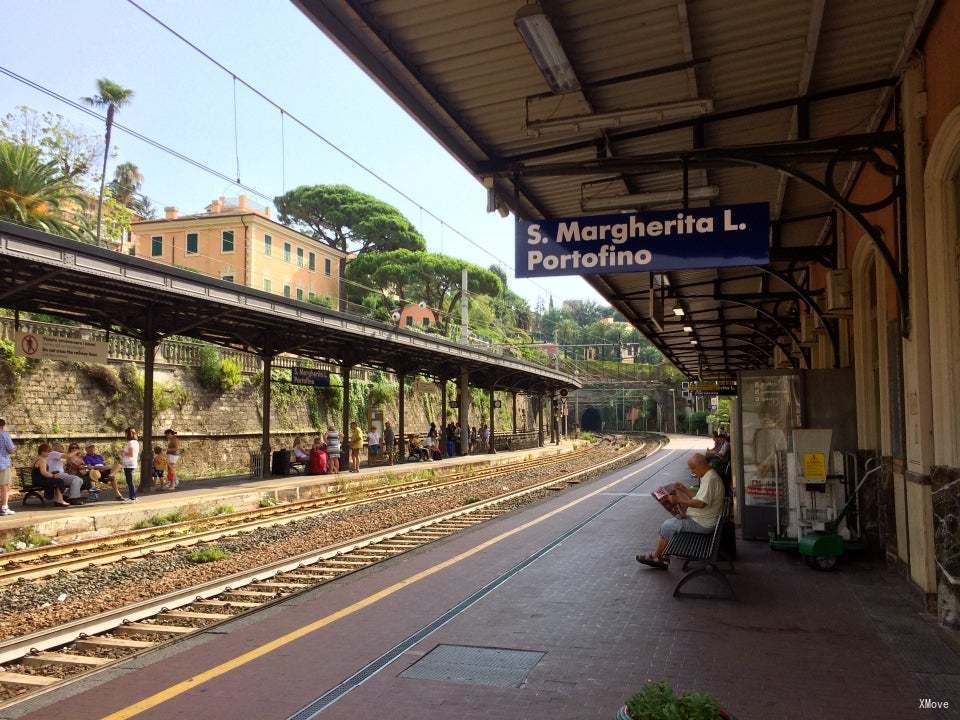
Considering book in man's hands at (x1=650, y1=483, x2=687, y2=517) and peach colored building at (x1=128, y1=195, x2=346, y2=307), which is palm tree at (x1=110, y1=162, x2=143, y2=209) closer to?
peach colored building at (x1=128, y1=195, x2=346, y2=307)

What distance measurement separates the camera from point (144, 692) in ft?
14.9

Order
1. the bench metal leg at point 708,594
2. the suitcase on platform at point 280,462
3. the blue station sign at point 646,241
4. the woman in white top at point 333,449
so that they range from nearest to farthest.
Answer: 1. the blue station sign at point 646,241
2. the bench metal leg at point 708,594
3. the suitcase on platform at point 280,462
4. the woman in white top at point 333,449

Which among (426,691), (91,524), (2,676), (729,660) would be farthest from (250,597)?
(91,524)

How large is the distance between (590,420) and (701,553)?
77396mm

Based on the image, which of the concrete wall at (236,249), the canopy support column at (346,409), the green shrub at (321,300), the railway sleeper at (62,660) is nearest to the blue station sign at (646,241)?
the railway sleeper at (62,660)

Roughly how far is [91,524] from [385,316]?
3988cm

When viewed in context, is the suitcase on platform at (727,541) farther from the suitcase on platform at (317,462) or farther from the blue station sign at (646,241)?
the suitcase on platform at (317,462)

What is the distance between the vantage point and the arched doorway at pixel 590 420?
8238 centimetres

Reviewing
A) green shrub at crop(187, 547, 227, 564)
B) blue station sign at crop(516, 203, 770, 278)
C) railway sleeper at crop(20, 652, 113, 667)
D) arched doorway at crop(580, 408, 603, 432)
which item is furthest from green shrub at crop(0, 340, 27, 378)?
arched doorway at crop(580, 408, 603, 432)

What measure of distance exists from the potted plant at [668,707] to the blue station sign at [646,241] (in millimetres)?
3588

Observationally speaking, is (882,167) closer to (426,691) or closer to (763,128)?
(763,128)

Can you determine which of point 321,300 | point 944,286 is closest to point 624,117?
point 944,286

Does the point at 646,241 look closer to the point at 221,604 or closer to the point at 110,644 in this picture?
the point at 221,604

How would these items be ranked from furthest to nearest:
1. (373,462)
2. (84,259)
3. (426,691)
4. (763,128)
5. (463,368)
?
(463,368)
(373,462)
(84,259)
(763,128)
(426,691)
